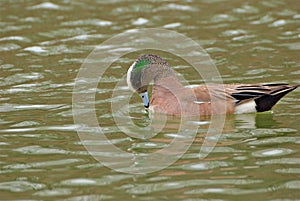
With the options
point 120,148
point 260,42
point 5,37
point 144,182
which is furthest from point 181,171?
point 5,37

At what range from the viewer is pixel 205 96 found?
28.6 ft

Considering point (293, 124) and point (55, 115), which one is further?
point (55, 115)

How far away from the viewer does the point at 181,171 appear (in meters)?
6.81

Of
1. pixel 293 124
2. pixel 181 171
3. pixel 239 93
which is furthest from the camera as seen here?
pixel 239 93

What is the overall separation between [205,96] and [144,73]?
0.86m

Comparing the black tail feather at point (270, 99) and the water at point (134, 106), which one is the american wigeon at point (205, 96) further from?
the water at point (134, 106)

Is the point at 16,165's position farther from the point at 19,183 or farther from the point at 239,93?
the point at 239,93

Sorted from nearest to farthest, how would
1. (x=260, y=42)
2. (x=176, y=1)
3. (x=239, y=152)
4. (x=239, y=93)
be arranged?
(x=239, y=152), (x=239, y=93), (x=260, y=42), (x=176, y=1)

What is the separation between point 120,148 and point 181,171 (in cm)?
97

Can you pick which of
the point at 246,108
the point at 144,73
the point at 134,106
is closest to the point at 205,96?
the point at 246,108

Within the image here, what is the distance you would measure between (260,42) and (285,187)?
556 cm

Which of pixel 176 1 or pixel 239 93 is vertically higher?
pixel 176 1

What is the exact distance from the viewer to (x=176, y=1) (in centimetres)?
1374

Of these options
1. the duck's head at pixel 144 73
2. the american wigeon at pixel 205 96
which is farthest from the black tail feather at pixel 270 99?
the duck's head at pixel 144 73
